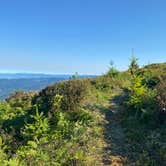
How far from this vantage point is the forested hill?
10.8m

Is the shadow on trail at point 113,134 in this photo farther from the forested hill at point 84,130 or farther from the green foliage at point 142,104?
the green foliage at point 142,104

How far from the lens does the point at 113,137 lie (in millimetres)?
12945

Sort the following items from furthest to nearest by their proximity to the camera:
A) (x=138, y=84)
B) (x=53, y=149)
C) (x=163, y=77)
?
1. (x=163, y=77)
2. (x=138, y=84)
3. (x=53, y=149)

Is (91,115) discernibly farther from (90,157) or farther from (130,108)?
(90,157)

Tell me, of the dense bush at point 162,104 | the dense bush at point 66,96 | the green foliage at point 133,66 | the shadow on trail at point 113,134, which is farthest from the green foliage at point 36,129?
the green foliage at point 133,66

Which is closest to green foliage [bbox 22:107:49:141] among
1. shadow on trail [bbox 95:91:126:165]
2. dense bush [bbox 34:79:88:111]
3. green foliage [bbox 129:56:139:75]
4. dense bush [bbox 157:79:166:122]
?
dense bush [bbox 34:79:88:111]

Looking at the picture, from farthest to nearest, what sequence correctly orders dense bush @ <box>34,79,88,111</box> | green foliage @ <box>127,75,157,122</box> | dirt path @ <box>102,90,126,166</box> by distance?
dense bush @ <box>34,79,88,111</box> → green foliage @ <box>127,75,157,122</box> → dirt path @ <box>102,90,126,166</box>

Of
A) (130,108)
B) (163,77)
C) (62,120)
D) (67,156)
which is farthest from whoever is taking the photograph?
(163,77)

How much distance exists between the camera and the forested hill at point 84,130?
10820mm

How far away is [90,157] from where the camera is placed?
10781 millimetres

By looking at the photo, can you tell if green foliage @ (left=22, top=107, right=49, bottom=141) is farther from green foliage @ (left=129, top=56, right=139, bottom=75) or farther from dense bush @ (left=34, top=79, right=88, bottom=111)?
green foliage @ (left=129, top=56, right=139, bottom=75)

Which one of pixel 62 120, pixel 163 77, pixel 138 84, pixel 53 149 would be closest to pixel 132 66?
pixel 163 77

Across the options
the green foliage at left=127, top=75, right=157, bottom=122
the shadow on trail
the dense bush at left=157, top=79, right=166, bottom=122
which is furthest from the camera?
the green foliage at left=127, top=75, right=157, bottom=122

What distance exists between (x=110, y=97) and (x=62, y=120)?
225 inches
